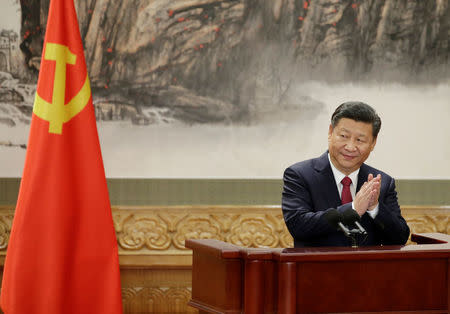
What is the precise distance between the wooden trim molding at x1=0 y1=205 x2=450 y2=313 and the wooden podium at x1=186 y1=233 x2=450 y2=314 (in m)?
2.25

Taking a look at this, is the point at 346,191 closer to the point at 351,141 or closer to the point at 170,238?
the point at 351,141

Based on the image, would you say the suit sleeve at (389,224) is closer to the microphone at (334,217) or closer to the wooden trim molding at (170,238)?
the microphone at (334,217)

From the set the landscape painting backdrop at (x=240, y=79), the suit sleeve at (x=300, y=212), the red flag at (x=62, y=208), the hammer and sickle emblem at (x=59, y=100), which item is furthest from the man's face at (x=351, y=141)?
the landscape painting backdrop at (x=240, y=79)

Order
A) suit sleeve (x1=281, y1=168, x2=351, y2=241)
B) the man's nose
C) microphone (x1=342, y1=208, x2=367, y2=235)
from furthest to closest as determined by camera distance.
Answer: the man's nose < suit sleeve (x1=281, y1=168, x2=351, y2=241) < microphone (x1=342, y1=208, x2=367, y2=235)

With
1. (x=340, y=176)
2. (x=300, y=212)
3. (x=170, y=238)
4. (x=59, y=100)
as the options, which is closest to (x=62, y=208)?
(x=59, y=100)

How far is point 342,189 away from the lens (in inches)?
125

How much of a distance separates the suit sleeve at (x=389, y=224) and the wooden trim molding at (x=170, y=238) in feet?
6.32

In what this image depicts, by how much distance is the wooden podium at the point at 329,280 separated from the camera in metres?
2.54

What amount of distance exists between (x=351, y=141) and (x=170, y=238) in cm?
225

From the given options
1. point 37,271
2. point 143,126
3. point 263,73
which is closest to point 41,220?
point 37,271

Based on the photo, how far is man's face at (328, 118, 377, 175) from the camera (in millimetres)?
3088

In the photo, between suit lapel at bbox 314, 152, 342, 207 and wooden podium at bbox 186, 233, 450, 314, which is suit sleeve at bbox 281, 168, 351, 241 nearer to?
suit lapel at bbox 314, 152, 342, 207

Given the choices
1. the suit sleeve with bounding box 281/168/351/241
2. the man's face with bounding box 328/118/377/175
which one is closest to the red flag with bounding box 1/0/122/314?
the suit sleeve with bounding box 281/168/351/241

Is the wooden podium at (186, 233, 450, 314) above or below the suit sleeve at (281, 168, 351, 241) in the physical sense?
below
